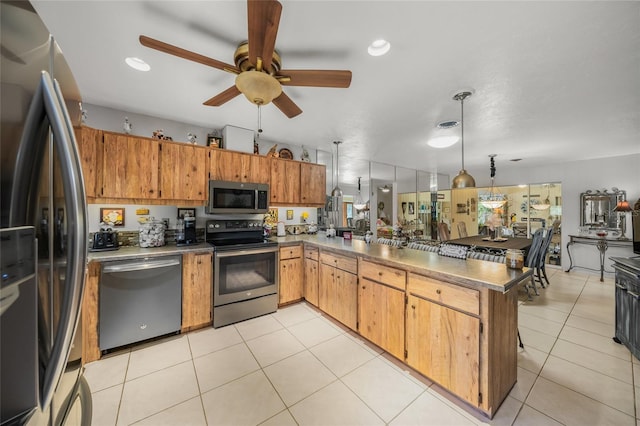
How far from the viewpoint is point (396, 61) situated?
1920 mm

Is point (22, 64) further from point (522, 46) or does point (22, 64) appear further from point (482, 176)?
point (482, 176)

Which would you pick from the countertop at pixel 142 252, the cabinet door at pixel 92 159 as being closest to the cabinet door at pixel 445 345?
the countertop at pixel 142 252

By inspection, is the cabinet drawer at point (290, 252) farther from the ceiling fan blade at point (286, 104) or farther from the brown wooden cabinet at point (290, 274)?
the ceiling fan blade at point (286, 104)

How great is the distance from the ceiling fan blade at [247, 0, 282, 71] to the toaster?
250 cm

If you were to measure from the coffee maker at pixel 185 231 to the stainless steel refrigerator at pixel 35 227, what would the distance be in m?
2.46

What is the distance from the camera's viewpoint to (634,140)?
12.6ft

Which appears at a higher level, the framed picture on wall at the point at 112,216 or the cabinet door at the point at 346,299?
the framed picture on wall at the point at 112,216

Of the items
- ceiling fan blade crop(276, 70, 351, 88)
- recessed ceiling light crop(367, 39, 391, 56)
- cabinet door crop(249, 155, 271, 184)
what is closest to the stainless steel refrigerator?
ceiling fan blade crop(276, 70, 351, 88)

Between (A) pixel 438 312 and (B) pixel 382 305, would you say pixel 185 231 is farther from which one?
(A) pixel 438 312

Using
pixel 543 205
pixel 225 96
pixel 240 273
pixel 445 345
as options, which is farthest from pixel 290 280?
pixel 543 205

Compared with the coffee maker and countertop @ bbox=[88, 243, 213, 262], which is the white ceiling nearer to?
the coffee maker

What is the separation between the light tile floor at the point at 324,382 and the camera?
1.64 meters

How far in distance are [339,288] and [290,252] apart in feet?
3.19

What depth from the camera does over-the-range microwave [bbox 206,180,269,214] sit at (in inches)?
122
